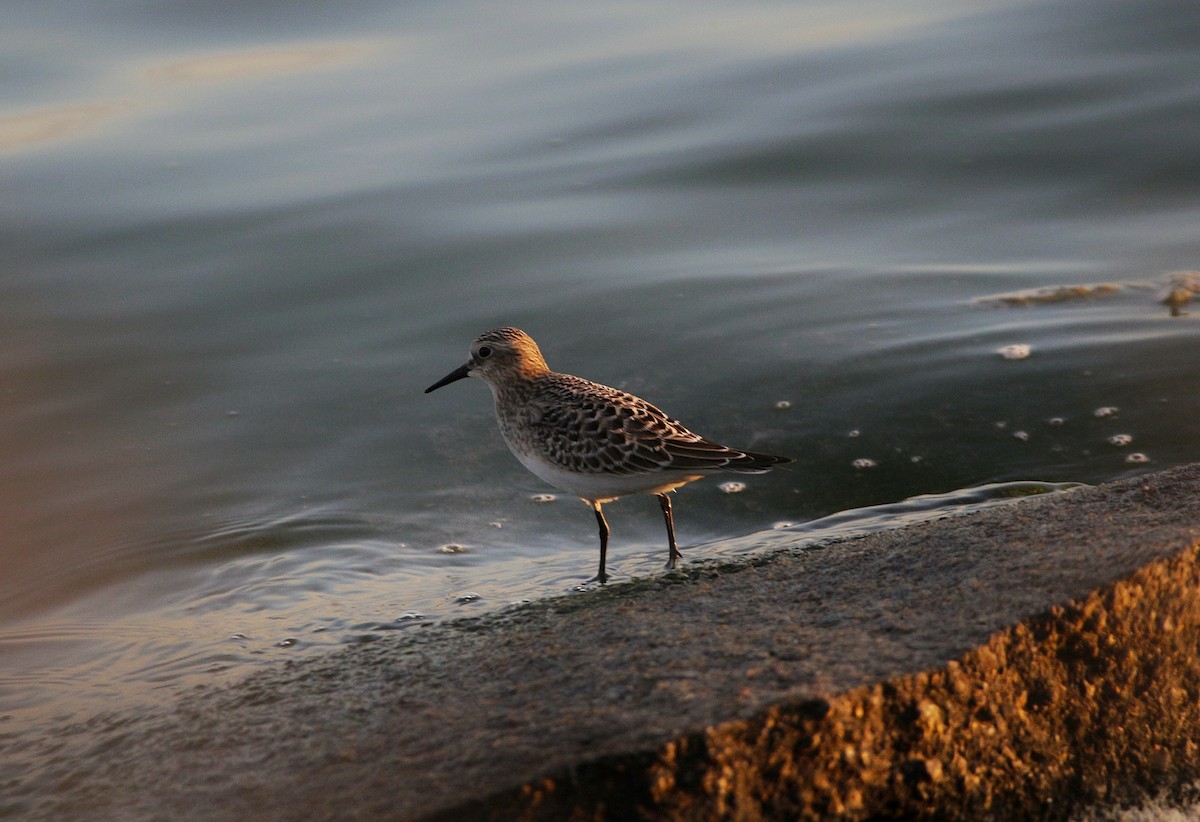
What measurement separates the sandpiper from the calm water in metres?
0.37

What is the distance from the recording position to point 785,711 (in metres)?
2.94

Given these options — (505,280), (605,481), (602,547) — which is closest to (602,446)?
(605,481)

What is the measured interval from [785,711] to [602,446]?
2.88 meters

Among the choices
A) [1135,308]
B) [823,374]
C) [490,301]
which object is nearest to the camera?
[823,374]

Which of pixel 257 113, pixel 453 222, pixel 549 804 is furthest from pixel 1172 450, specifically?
pixel 257 113

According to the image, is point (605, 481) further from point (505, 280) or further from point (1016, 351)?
point (505, 280)

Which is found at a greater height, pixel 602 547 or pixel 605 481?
Answer: pixel 605 481

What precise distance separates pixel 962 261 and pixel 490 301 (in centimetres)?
325

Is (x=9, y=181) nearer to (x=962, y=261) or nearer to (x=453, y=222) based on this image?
(x=453, y=222)

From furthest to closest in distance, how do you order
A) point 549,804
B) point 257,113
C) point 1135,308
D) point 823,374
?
1. point 257,113
2. point 1135,308
3. point 823,374
4. point 549,804

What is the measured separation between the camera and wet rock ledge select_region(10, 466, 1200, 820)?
2920 mm

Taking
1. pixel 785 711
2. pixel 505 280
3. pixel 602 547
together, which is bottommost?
pixel 602 547

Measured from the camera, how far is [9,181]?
1019 cm

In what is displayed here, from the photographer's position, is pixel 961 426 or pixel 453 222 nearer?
pixel 961 426
